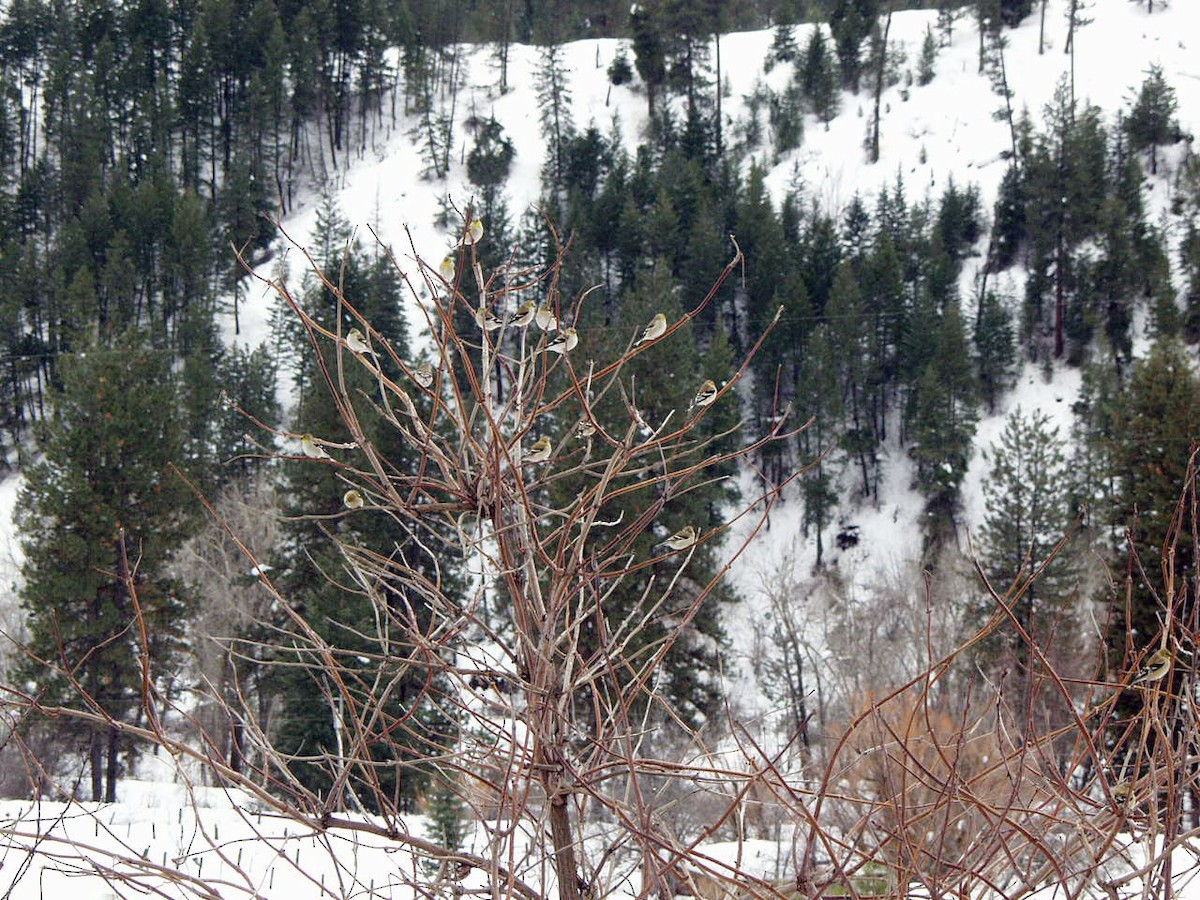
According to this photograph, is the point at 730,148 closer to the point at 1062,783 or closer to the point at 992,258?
the point at 992,258

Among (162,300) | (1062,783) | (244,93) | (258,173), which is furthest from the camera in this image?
(244,93)

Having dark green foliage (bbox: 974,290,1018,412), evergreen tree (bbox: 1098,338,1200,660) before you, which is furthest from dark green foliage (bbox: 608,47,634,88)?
evergreen tree (bbox: 1098,338,1200,660)

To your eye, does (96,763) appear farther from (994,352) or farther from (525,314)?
(994,352)

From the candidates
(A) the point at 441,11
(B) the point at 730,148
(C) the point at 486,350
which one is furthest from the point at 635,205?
(C) the point at 486,350

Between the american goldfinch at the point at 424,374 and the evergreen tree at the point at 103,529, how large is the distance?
13413 mm

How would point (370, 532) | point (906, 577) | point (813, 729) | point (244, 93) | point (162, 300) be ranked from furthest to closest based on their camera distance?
point (244, 93) < point (162, 300) < point (906, 577) < point (813, 729) < point (370, 532)

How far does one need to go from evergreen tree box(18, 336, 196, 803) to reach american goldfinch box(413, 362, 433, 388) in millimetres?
13413

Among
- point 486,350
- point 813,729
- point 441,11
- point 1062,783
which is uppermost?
point 441,11

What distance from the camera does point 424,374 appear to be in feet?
5.91

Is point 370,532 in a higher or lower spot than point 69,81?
lower

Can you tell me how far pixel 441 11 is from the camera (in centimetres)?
6197

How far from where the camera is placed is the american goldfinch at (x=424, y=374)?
1.77m

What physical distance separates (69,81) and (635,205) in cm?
3018

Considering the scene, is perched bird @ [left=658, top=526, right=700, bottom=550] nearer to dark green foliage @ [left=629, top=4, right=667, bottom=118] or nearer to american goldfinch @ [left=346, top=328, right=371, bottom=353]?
american goldfinch @ [left=346, top=328, right=371, bottom=353]
